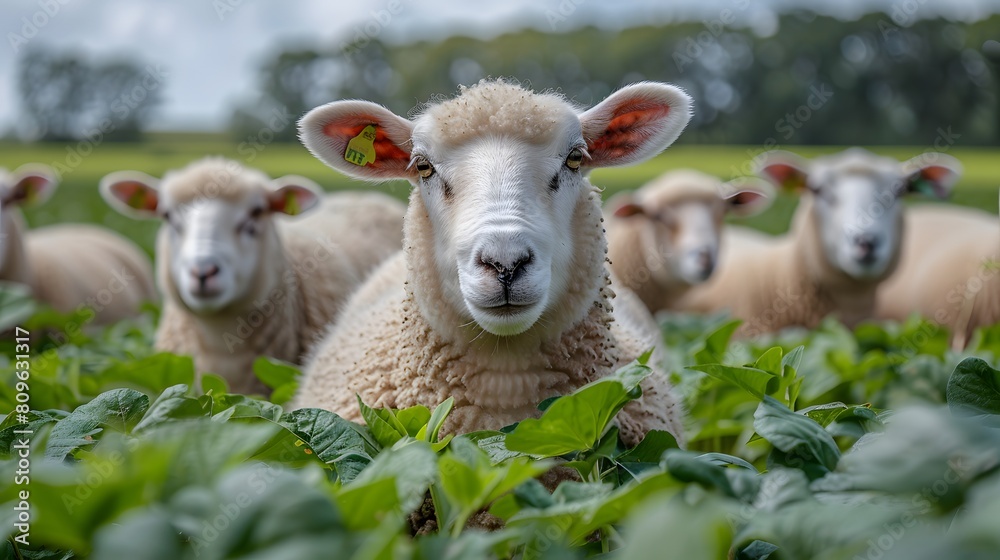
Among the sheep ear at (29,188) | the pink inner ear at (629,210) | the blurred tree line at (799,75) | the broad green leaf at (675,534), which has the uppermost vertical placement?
the blurred tree line at (799,75)

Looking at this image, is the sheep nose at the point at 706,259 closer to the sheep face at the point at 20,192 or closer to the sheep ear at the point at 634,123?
the sheep ear at the point at 634,123

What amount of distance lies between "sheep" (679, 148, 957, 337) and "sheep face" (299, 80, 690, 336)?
10.2 ft

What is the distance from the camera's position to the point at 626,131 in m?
2.62

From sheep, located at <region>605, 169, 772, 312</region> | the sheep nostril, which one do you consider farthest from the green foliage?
sheep, located at <region>605, 169, 772, 312</region>

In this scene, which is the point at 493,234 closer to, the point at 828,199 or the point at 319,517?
the point at 319,517

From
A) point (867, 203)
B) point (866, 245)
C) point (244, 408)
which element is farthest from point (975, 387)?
point (867, 203)

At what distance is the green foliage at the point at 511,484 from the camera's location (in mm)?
1060

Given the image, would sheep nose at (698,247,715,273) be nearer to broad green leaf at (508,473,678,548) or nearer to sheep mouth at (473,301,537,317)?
sheep mouth at (473,301,537,317)

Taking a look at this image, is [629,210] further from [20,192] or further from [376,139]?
[20,192]

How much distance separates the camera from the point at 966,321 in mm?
4934

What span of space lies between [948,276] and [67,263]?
6.22 m

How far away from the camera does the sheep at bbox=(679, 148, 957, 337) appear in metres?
5.19

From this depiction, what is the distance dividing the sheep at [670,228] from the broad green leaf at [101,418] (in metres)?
4.26

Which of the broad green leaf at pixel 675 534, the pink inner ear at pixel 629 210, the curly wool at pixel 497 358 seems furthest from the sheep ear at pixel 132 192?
the broad green leaf at pixel 675 534
